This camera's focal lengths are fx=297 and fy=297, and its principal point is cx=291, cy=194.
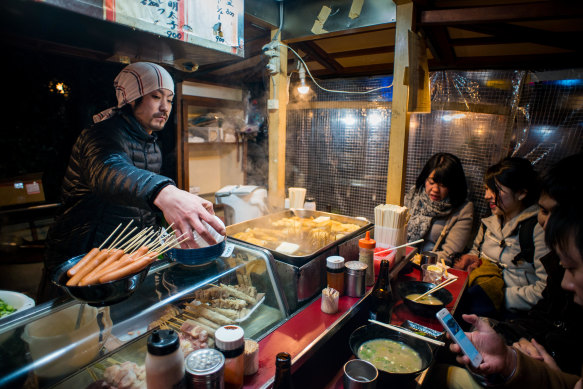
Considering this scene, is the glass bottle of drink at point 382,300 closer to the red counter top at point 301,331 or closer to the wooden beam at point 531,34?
the red counter top at point 301,331

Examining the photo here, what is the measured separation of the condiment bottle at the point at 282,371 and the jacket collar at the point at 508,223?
10.7ft

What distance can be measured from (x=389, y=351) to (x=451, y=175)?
3.11 metres

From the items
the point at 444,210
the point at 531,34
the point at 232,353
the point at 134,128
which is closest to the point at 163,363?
the point at 232,353

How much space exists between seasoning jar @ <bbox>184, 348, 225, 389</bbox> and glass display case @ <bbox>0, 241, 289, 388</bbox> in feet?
0.80

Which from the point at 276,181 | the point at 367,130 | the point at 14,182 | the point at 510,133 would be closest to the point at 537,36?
the point at 510,133

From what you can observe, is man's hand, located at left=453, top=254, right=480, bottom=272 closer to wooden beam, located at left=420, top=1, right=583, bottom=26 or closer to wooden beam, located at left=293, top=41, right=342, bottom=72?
wooden beam, located at left=420, top=1, right=583, bottom=26

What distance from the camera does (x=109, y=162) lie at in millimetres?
1855

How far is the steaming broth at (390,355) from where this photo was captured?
1700mm

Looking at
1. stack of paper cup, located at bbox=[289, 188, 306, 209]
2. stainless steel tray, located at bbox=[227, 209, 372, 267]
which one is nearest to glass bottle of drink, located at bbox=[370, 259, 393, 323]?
stainless steel tray, located at bbox=[227, 209, 372, 267]

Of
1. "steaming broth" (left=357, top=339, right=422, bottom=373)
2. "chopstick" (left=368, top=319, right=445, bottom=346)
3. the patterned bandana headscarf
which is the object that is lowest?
"steaming broth" (left=357, top=339, right=422, bottom=373)

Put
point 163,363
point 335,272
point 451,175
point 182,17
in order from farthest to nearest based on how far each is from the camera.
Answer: point 451,175, point 335,272, point 182,17, point 163,363

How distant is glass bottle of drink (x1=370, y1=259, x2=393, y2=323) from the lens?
6.94 feet

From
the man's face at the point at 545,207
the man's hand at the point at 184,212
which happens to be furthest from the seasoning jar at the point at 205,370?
the man's face at the point at 545,207

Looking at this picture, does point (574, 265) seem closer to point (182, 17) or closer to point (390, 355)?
point (390, 355)
